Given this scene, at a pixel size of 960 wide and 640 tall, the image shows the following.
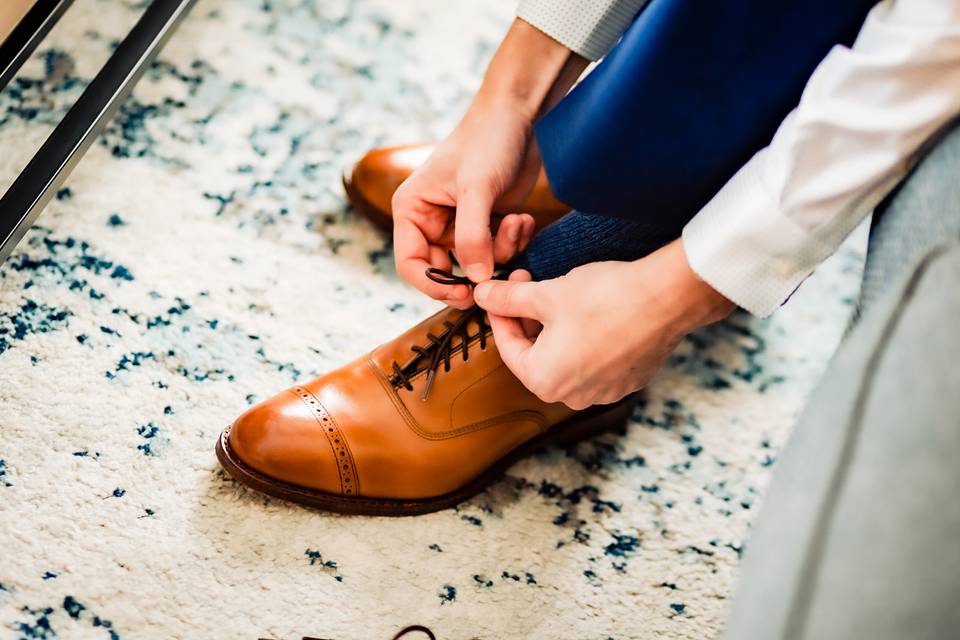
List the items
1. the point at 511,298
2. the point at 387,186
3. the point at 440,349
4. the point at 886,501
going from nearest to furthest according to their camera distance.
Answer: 1. the point at 886,501
2. the point at 511,298
3. the point at 440,349
4. the point at 387,186

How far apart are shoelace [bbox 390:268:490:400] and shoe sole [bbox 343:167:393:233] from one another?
0.80 ft

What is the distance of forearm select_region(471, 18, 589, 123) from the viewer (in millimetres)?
730

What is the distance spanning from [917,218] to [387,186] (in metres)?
0.62

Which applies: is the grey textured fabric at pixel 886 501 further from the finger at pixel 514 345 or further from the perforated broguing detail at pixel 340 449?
the perforated broguing detail at pixel 340 449

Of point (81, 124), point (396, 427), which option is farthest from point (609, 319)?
point (81, 124)

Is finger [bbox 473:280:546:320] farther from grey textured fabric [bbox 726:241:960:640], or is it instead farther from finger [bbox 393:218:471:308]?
grey textured fabric [bbox 726:241:960:640]

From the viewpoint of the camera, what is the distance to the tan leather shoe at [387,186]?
38.0 inches

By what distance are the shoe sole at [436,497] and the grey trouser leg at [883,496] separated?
400 mm

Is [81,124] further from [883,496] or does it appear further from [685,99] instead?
[883,496]

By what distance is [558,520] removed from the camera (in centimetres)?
85

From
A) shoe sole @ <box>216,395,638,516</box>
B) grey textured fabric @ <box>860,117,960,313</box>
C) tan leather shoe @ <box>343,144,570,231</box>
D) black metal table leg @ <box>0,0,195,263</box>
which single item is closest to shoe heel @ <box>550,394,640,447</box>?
shoe sole @ <box>216,395,638,516</box>

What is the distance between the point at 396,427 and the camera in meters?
0.78

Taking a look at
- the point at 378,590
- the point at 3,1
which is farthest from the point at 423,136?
the point at 378,590

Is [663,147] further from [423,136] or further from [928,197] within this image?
[423,136]
